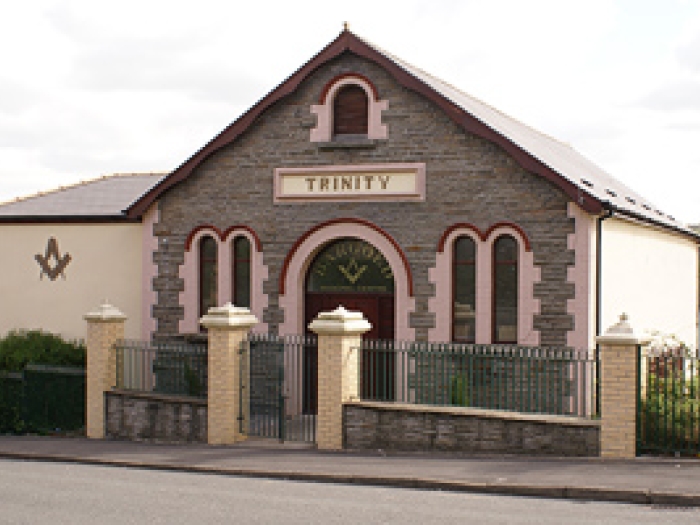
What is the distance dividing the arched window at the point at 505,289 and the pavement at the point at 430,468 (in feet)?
12.6

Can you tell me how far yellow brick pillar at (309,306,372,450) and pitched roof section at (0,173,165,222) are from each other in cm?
762

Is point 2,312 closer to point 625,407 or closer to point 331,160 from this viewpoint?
point 331,160

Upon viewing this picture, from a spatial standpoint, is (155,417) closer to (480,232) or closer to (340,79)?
(480,232)

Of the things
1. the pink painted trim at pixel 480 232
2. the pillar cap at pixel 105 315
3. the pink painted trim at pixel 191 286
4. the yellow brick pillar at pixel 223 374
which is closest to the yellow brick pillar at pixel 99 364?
the pillar cap at pixel 105 315

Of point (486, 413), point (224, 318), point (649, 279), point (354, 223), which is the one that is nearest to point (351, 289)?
point (354, 223)

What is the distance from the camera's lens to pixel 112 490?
11922 millimetres

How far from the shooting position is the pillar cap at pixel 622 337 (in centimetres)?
1277

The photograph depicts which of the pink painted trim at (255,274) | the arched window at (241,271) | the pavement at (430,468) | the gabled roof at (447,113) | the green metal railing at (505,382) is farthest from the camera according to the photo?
the arched window at (241,271)

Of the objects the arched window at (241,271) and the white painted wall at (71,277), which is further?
the white painted wall at (71,277)

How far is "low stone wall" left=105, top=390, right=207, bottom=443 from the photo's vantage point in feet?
53.9

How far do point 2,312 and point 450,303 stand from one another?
11243 millimetres

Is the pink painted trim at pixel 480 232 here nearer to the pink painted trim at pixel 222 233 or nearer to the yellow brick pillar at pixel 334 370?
the yellow brick pillar at pixel 334 370

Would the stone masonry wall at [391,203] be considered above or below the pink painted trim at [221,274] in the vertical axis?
above

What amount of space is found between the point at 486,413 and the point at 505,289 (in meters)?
3.79
